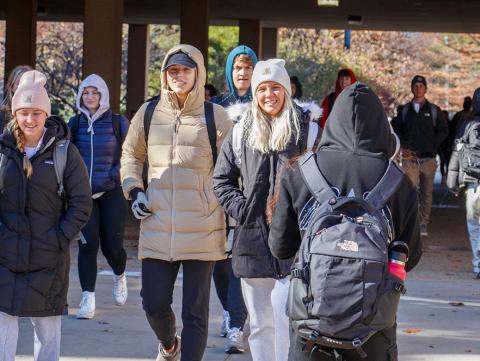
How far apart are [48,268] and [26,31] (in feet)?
66.9

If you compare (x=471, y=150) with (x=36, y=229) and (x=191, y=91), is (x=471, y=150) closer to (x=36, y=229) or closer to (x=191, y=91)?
(x=191, y=91)

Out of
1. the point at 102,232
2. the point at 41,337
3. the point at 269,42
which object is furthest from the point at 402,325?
the point at 269,42

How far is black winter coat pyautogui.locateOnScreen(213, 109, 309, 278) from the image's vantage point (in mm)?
6062

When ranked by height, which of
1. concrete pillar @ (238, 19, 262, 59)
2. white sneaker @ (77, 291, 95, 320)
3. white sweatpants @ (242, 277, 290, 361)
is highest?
concrete pillar @ (238, 19, 262, 59)

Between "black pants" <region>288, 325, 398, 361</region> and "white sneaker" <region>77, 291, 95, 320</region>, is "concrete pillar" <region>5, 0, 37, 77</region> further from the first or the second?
"black pants" <region>288, 325, 398, 361</region>

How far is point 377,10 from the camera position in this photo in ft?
88.0

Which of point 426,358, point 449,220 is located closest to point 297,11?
point 449,220

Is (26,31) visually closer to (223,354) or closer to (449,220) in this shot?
(449,220)

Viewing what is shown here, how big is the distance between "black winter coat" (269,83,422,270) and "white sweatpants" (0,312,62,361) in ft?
6.69

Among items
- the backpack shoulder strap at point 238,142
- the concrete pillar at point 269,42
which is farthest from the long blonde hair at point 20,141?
the concrete pillar at point 269,42

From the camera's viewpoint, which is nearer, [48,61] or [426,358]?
[426,358]

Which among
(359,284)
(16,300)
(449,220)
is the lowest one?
(449,220)

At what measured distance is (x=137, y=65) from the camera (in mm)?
33312

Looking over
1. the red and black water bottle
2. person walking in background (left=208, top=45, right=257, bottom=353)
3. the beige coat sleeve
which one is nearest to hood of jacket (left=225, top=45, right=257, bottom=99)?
person walking in background (left=208, top=45, right=257, bottom=353)
